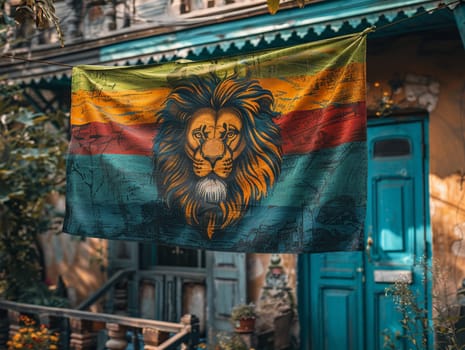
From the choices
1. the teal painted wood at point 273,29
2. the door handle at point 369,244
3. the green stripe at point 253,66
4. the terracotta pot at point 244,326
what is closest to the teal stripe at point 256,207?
the green stripe at point 253,66

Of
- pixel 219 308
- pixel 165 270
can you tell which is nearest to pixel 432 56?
pixel 219 308

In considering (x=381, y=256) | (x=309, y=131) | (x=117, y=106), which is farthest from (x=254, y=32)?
(x=381, y=256)

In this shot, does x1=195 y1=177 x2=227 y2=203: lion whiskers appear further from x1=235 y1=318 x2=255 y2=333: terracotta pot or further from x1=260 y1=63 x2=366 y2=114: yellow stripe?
x1=235 y1=318 x2=255 y2=333: terracotta pot

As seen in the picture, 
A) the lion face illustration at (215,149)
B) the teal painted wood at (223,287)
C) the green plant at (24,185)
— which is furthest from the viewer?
the green plant at (24,185)

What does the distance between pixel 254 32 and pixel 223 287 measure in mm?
3307

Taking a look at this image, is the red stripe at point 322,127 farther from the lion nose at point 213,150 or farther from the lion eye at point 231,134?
the lion nose at point 213,150

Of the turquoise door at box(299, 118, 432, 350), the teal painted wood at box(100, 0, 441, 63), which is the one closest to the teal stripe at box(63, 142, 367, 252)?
the teal painted wood at box(100, 0, 441, 63)

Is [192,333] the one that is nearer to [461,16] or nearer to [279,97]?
[279,97]

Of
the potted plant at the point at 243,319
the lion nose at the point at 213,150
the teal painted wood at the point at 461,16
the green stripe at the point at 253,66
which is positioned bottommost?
the potted plant at the point at 243,319

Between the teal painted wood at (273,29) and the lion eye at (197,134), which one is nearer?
the lion eye at (197,134)

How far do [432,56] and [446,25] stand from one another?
1.36ft

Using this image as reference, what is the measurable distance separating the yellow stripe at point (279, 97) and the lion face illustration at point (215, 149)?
3.9 inches

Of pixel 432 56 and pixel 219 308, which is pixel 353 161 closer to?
pixel 432 56

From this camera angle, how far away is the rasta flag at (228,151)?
416 cm
